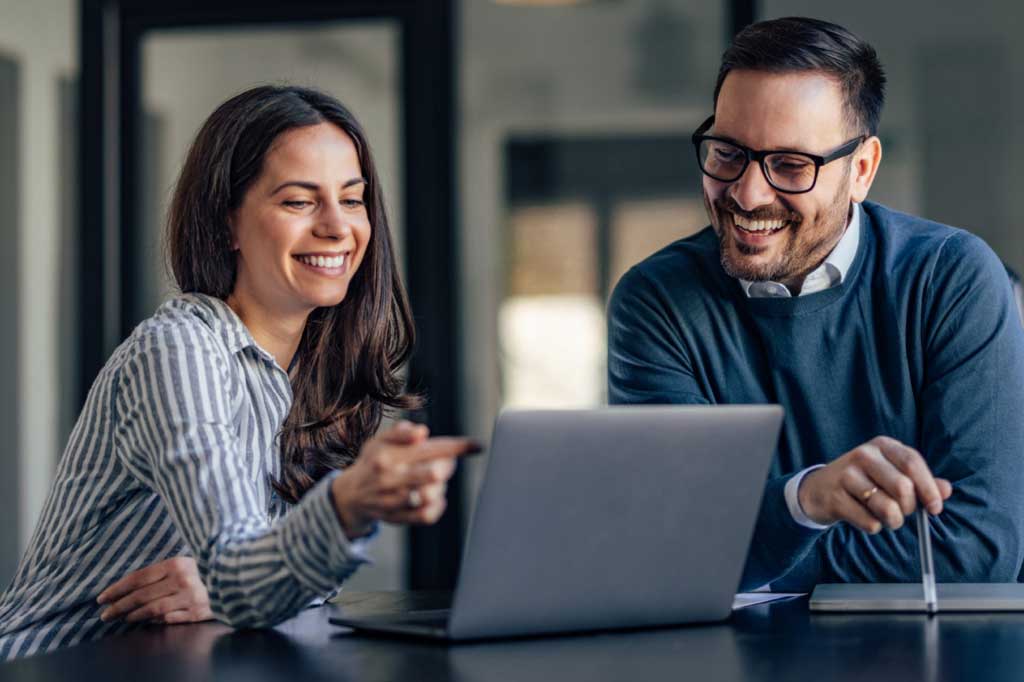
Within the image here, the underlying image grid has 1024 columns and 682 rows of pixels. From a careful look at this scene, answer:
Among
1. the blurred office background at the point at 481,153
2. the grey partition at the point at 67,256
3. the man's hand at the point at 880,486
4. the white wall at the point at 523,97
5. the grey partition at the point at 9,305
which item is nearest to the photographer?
the man's hand at the point at 880,486

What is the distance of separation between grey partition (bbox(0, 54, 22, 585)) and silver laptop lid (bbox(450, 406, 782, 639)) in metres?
3.52

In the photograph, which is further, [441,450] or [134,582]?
[134,582]

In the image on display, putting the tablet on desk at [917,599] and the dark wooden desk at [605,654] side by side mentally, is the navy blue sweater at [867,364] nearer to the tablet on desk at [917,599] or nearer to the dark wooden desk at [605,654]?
the tablet on desk at [917,599]

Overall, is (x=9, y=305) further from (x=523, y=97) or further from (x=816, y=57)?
(x=816, y=57)

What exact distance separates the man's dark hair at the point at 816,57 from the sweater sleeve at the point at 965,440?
27 cm

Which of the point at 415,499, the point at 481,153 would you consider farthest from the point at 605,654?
the point at 481,153

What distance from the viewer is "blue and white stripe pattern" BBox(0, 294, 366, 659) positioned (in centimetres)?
135

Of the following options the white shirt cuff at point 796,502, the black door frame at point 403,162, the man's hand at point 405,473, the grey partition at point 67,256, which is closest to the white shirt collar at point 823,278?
the white shirt cuff at point 796,502

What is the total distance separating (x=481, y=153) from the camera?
172 inches

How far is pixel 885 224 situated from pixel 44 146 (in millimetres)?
3196

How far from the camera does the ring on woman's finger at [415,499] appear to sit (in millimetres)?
1226

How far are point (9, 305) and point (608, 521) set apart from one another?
3.60 metres

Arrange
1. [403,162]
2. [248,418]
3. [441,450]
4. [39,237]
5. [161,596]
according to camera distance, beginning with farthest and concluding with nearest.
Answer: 1. [39,237]
2. [403,162]
3. [248,418]
4. [161,596]
5. [441,450]

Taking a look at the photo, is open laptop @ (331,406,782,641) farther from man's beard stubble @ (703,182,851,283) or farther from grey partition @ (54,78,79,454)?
grey partition @ (54,78,79,454)
